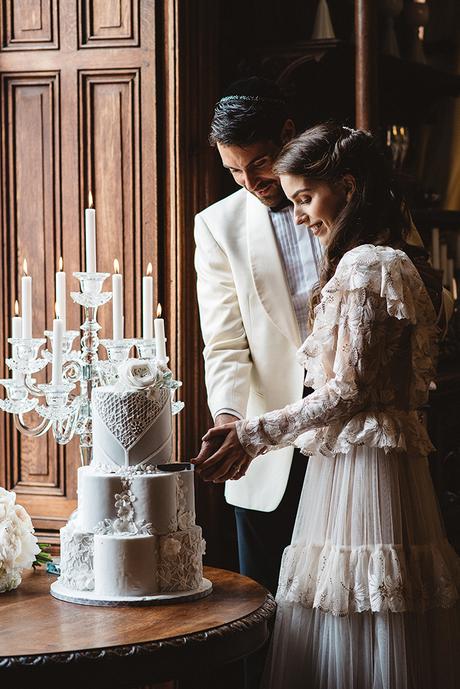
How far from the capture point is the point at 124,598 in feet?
6.63

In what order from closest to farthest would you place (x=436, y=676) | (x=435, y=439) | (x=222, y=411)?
(x=436, y=676), (x=222, y=411), (x=435, y=439)

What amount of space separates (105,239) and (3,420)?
59 cm

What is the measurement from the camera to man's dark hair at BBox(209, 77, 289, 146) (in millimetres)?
2500

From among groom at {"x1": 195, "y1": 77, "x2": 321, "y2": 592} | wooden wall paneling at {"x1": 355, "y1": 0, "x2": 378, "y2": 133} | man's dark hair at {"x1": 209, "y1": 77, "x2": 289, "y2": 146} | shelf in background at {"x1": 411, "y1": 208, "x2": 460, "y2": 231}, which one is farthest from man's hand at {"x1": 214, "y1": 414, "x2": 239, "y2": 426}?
shelf in background at {"x1": 411, "y1": 208, "x2": 460, "y2": 231}

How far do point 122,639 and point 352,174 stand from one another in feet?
3.24

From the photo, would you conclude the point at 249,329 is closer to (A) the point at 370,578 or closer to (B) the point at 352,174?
(B) the point at 352,174

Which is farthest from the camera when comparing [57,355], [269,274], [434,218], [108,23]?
[434,218]

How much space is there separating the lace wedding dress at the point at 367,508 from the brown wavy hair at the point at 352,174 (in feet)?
0.26

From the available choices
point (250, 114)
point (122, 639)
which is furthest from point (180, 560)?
point (250, 114)

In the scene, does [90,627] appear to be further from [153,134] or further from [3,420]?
[153,134]

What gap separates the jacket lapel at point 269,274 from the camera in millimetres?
2580

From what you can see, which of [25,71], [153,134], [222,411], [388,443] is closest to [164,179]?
[153,134]

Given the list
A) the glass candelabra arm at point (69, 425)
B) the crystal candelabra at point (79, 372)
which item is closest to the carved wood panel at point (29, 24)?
the crystal candelabra at point (79, 372)

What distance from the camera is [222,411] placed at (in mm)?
2502
